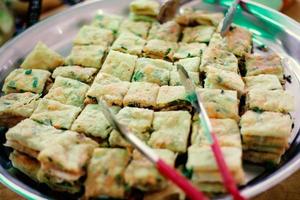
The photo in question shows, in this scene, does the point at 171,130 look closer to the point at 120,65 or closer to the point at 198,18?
the point at 120,65

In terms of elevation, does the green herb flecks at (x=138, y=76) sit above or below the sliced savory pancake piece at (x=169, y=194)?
above

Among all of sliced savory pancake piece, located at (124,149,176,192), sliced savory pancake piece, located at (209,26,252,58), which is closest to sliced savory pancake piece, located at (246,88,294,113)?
sliced savory pancake piece, located at (209,26,252,58)

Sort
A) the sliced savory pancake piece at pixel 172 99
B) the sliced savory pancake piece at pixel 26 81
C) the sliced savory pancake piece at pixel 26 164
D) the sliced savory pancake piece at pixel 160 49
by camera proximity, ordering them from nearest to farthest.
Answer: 1. the sliced savory pancake piece at pixel 26 164
2. the sliced savory pancake piece at pixel 172 99
3. the sliced savory pancake piece at pixel 26 81
4. the sliced savory pancake piece at pixel 160 49

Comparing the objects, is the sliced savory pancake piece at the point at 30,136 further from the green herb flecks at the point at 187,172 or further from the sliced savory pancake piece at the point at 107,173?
the green herb flecks at the point at 187,172

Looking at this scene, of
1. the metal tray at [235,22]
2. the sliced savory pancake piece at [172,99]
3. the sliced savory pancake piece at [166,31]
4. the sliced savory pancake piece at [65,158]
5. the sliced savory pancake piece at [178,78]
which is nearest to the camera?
the sliced savory pancake piece at [65,158]

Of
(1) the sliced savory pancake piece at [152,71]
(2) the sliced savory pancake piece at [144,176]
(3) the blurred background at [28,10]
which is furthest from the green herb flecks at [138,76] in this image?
(3) the blurred background at [28,10]

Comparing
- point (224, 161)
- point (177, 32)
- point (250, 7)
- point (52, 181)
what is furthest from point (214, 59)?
point (52, 181)
